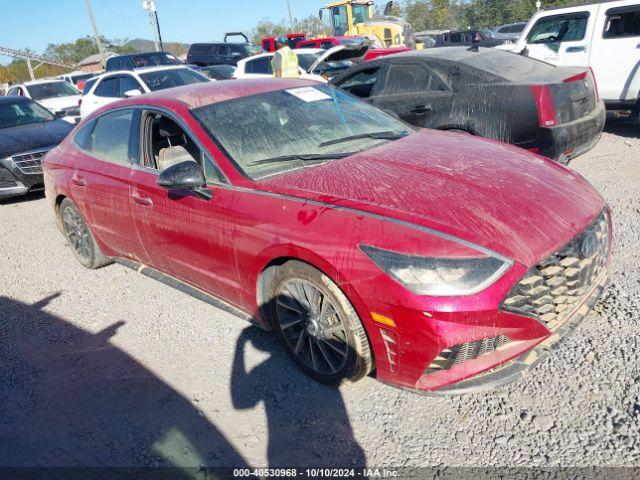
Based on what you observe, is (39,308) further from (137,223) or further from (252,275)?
(252,275)

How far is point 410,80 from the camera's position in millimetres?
5984

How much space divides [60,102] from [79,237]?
11989 mm

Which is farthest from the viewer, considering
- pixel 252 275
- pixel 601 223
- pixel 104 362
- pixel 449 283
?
pixel 104 362

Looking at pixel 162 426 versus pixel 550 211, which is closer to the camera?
pixel 550 211

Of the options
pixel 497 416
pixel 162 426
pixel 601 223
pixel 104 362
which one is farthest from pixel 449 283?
pixel 104 362

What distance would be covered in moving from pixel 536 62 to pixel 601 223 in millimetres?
4199

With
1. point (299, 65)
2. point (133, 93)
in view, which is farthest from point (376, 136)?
point (299, 65)

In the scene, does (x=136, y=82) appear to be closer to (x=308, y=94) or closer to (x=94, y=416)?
(x=308, y=94)

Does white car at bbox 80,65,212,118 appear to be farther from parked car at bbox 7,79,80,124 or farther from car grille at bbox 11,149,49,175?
parked car at bbox 7,79,80,124

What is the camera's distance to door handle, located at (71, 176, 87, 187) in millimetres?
4230

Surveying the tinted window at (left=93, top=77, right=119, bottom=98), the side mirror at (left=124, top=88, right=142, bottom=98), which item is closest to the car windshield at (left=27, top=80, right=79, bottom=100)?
the tinted window at (left=93, top=77, right=119, bottom=98)

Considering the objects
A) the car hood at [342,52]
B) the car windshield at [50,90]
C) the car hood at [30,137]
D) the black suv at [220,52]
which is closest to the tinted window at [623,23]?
the car hood at [342,52]

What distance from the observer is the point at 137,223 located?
371cm

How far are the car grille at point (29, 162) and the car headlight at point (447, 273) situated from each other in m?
7.03
